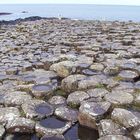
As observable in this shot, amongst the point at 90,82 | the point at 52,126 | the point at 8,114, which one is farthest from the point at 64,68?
the point at 52,126

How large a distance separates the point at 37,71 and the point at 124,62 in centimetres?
200

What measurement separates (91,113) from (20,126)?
3.17ft

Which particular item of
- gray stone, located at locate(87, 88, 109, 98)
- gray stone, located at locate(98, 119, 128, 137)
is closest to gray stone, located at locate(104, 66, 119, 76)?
gray stone, located at locate(87, 88, 109, 98)

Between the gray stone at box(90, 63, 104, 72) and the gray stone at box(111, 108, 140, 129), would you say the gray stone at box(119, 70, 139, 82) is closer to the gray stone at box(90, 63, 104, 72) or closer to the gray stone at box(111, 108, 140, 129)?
the gray stone at box(90, 63, 104, 72)

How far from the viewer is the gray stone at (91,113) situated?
3.85 m

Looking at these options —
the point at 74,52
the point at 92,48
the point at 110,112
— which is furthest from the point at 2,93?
the point at 92,48

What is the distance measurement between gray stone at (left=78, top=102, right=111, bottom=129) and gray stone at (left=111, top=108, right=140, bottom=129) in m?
0.17

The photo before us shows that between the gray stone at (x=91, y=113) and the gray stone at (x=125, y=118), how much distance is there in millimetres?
167

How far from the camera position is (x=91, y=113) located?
389cm

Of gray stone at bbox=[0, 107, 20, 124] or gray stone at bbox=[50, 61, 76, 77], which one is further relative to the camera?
gray stone at bbox=[50, 61, 76, 77]

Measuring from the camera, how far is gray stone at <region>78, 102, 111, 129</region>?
385 cm

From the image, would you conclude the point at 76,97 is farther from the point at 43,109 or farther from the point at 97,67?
the point at 97,67

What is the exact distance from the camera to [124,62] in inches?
258

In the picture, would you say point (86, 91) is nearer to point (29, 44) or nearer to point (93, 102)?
point (93, 102)
